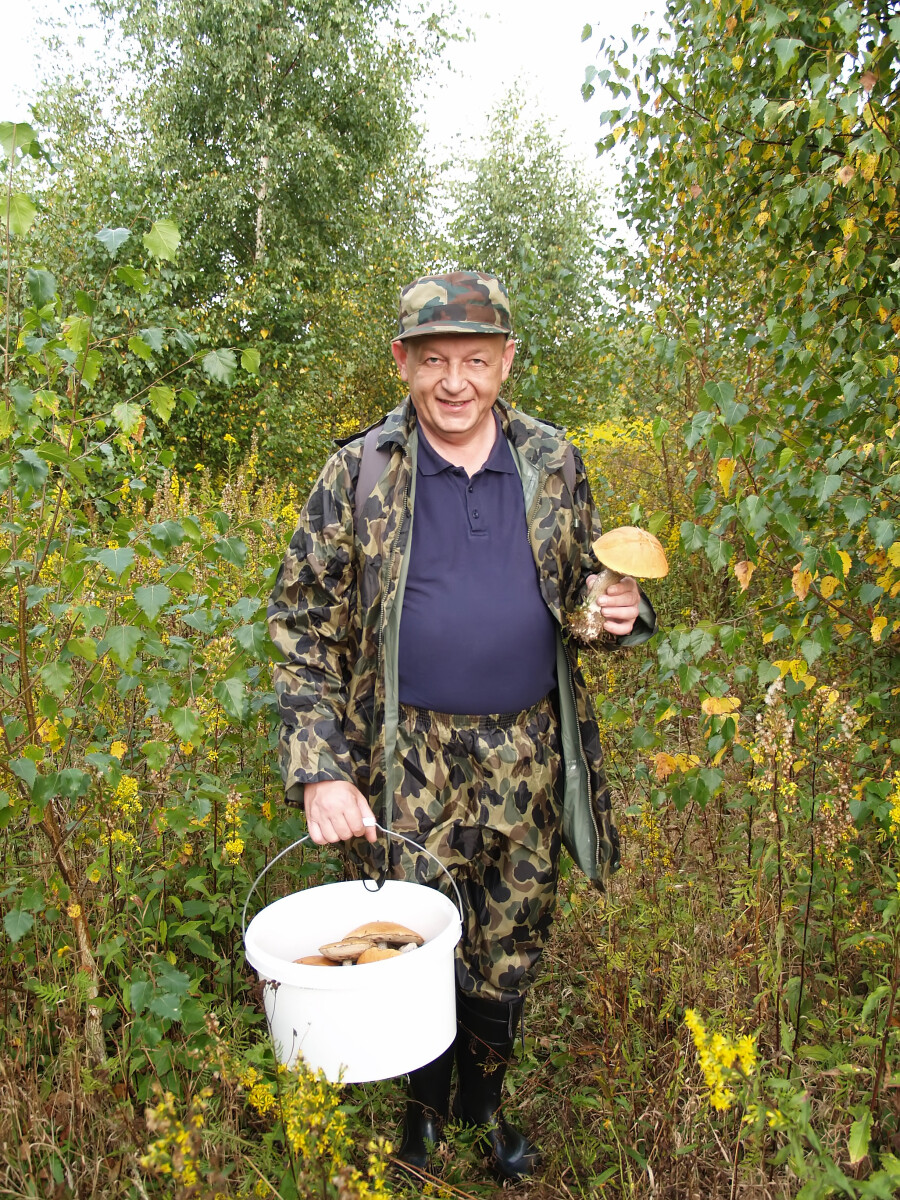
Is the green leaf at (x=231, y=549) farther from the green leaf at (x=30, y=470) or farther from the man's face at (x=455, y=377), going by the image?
the man's face at (x=455, y=377)

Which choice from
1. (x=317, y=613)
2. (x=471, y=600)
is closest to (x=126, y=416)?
(x=317, y=613)

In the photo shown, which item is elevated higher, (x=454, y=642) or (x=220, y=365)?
(x=220, y=365)

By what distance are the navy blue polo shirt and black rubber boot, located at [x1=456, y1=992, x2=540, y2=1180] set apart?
85 cm

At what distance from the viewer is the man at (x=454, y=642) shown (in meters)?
2.15

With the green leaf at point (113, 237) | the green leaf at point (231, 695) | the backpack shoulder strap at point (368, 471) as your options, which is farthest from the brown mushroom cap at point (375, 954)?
the green leaf at point (113, 237)

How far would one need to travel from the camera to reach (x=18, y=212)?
5.74 feet

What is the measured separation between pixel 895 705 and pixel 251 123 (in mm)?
13643

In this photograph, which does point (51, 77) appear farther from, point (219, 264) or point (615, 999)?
point (615, 999)

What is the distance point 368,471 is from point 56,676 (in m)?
0.86

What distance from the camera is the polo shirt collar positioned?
2.24 m

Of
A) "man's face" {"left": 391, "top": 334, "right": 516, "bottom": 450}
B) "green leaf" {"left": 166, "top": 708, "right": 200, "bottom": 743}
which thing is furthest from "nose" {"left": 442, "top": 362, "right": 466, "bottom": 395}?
"green leaf" {"left": 166, "top": 708, "right": 200, "bottom": 743}

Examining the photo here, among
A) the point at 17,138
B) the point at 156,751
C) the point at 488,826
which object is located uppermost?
the point at 17,138

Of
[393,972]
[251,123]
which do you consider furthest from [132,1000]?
[251,123]

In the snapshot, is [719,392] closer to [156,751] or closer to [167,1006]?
[156,751]
